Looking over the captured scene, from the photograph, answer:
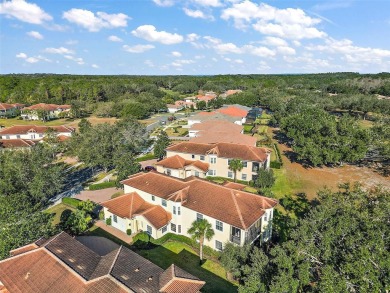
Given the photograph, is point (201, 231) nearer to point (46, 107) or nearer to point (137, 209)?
point (137, 209)

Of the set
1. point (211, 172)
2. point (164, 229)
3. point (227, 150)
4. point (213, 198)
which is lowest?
point (164, 229)

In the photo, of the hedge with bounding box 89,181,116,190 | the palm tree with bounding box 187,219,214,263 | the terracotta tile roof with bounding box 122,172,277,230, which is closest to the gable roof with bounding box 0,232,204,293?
the palm tree with bounding box 187,219,214,263

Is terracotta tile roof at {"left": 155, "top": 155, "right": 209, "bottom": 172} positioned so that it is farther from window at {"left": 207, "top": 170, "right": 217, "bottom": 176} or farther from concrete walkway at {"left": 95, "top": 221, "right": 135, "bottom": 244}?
concrete walkway at {"left": 95, "top": 221, "right": 135, "bottom": 244}

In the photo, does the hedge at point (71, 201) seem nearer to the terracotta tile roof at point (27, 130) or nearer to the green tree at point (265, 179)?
the green tree at point (265, 179)

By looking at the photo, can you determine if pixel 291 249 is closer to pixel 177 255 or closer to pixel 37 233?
pixel 177 255

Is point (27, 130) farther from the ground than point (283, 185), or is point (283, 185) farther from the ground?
point (27, 130)

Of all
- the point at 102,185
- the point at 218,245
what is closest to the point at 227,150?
the point at 102,185

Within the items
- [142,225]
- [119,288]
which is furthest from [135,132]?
[119,288]
